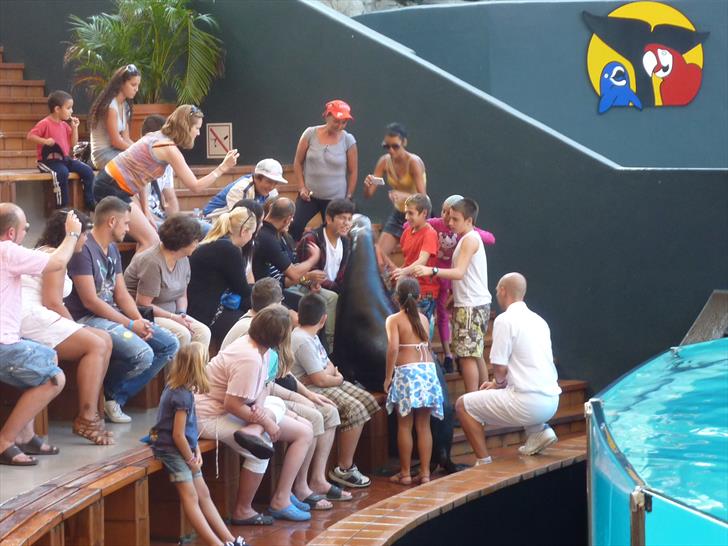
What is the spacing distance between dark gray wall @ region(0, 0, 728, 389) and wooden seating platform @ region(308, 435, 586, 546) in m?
1.88

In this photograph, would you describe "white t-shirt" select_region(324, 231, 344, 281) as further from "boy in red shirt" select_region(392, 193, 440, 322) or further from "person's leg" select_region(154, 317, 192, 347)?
"person's leg" select_region(154, 317, 192, 347)

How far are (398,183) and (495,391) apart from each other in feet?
7.73

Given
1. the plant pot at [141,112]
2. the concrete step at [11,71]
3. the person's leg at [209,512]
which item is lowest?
the person's leg at [209,512]

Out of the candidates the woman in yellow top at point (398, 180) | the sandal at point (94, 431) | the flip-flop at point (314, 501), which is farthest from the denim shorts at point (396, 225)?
the sandal at point (94, 431)

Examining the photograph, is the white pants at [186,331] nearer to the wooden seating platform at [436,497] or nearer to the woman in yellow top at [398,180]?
the wooden seating platform at [436,497]

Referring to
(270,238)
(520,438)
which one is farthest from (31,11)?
(520,438)

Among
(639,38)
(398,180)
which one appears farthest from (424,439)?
(639,38)

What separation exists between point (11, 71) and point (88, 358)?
5950mm

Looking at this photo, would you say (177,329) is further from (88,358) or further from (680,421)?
(680,421)

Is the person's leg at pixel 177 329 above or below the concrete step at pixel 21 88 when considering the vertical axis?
below

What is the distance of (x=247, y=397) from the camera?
758 centimetres

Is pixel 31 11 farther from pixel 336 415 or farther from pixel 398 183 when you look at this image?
pixel 336 415

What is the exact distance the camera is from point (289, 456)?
799 centimetres

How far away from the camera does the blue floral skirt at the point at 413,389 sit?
884 cm
